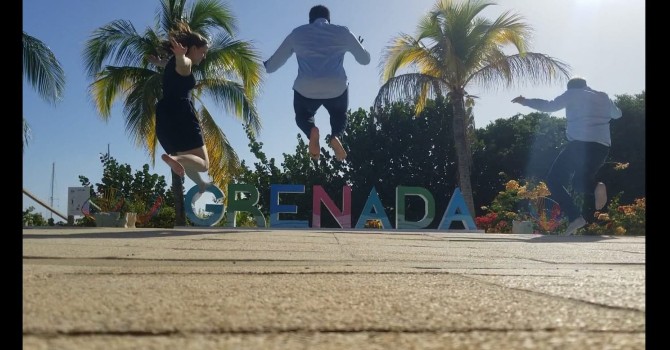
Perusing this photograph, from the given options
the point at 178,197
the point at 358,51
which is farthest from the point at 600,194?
the point at 178,197

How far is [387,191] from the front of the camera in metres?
18.8

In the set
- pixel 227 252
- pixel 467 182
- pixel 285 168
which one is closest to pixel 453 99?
pixel 467 182

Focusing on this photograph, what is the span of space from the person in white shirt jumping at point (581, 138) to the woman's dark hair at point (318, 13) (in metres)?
2.17

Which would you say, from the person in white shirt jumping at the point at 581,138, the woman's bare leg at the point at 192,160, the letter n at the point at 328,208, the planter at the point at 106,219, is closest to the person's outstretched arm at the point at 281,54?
the woman's bare leg at the point at 192,160

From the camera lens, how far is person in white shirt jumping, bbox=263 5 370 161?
4.48 m

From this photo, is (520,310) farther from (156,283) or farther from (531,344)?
(156,283)

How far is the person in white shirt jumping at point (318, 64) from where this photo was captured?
4.48 m

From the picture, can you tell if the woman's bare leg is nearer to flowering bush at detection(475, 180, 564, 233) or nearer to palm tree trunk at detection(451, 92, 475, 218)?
flowering bush at detection(475, 180, 564, 233)

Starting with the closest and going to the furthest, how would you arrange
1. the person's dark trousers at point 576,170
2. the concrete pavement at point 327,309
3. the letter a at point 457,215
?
the concrete pavement at point 327,309
the person's dark trousers at point 576,170
the letter a at point 457,215

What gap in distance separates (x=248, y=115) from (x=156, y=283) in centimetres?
1104

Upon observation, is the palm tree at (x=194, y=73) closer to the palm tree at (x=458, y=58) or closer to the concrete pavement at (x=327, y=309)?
the palm tree at (x=458, y=58)

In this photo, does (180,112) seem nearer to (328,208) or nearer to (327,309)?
(327,309)

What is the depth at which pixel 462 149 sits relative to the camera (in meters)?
13.8

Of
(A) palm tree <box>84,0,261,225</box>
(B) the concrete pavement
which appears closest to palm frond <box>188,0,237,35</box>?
(A) palm tree <box>84,0,261,225</box>
